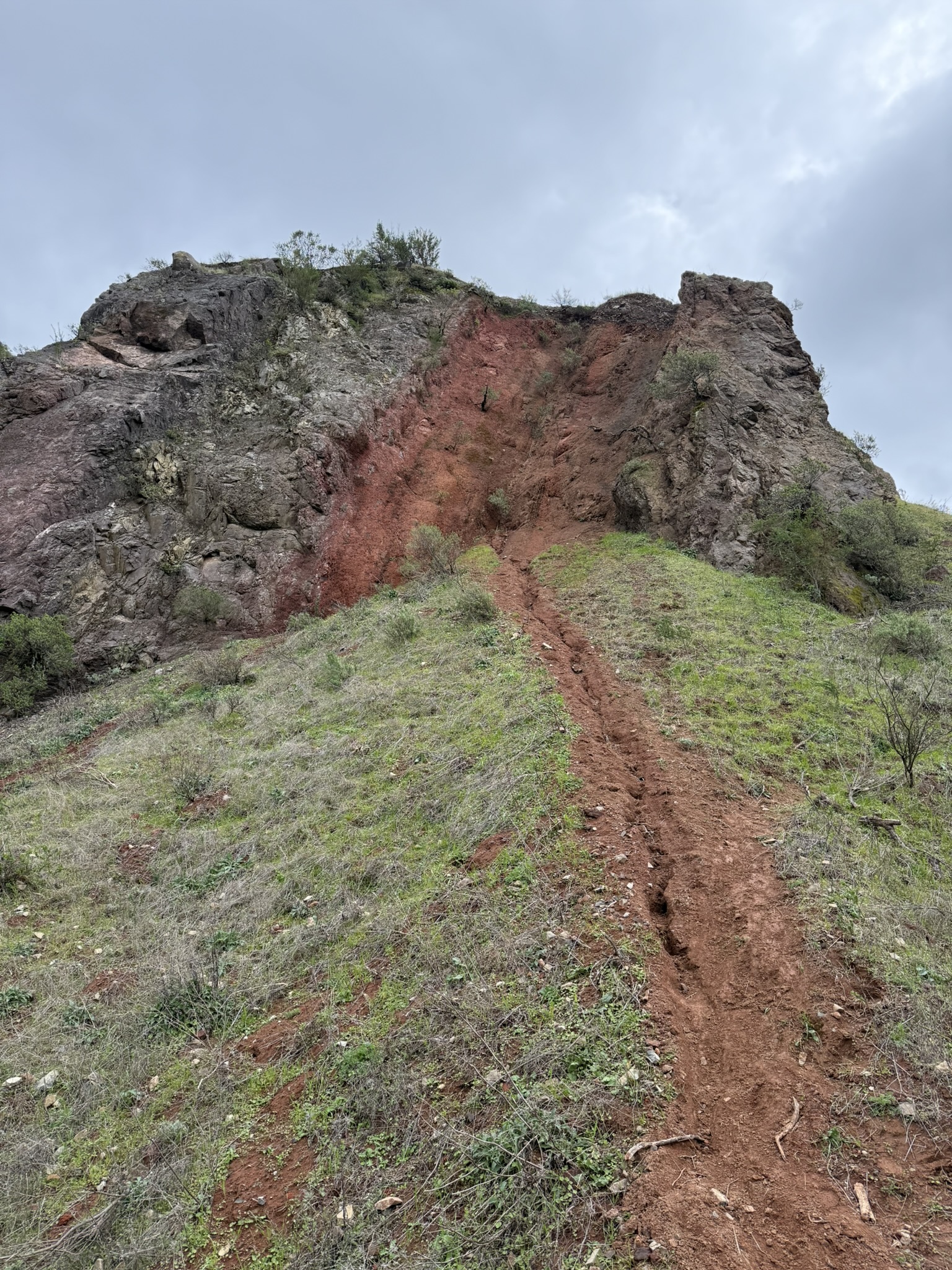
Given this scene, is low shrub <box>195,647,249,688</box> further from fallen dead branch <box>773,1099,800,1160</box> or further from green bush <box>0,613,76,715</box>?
fallen dead branch <box>773,1099,800,1160</box>

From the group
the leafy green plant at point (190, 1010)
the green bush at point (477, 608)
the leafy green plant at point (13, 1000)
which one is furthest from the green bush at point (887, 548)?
the leafy green plant at point (13, 1000)

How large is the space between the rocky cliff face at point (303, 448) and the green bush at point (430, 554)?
3.47 feet

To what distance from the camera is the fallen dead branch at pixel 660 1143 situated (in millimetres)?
3389

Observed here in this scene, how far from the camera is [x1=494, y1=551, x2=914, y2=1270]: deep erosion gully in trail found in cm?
303

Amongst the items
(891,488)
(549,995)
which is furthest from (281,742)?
(891,488)

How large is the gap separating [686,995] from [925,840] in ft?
9.96

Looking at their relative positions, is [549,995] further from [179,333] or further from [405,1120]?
[179,333]

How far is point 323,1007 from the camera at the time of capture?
506 cm

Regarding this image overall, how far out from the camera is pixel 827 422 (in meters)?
18.6

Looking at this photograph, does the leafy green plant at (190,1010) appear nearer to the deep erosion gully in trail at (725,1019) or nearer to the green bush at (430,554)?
the deep erosion gully in trail at (725,1019)

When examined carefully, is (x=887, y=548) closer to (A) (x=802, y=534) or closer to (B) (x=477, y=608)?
(A) (x=802, y=534)

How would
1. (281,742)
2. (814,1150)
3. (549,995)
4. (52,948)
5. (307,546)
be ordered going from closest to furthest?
(814,1150) < (549,995) < (52,948) < (281,742) < (307,546)

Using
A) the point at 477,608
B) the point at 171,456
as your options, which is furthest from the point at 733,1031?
the point at 171,456

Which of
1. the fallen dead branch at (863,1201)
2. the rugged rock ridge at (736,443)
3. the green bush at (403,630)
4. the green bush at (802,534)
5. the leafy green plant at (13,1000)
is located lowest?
the leafy green plant at (13,1000)
